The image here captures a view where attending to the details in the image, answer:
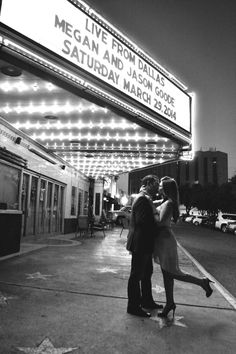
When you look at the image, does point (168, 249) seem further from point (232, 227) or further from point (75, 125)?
point (232, 227)

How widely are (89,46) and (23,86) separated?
91.3 inches

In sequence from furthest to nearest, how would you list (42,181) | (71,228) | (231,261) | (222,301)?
(71,228) → (42,181) → (231,261) → (222,301)

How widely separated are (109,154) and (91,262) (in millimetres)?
8912

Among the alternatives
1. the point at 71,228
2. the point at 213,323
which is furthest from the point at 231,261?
the point at 71,228

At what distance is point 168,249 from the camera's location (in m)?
3.88

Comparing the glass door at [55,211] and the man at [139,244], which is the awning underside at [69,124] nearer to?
the glass door at [55,211]

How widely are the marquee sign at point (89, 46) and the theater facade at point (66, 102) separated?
17 millimetres

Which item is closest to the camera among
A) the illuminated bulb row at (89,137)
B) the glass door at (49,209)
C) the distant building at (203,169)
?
the illuminated bulb row at (89,137)

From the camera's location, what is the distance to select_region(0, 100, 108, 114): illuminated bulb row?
319 inches

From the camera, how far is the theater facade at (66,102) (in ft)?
15.1

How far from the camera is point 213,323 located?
151 inches

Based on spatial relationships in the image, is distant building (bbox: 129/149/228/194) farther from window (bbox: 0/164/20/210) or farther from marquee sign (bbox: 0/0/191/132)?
marquee sign (bbox: 0/0/191/132)

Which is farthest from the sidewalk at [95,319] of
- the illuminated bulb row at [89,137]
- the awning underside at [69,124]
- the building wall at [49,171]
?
the illuminated bulb row at [89,137]

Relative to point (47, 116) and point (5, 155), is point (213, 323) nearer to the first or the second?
point (5, 155)
